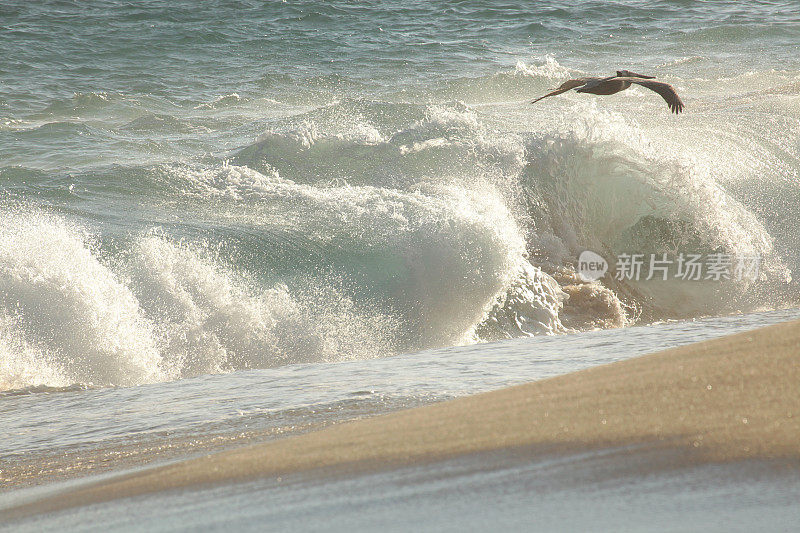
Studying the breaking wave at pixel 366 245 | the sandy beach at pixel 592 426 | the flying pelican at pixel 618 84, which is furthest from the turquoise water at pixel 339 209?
the sandy beach at pixel 592 426

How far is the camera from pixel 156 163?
8867 mm

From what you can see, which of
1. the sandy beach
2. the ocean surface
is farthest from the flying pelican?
the sandy beach

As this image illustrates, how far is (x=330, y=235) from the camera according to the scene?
6.80 m

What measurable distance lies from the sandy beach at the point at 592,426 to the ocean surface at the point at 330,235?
2.67ft

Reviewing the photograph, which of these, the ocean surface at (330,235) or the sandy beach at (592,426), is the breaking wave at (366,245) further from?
the sandy beach at (592,426)

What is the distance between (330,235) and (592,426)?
15.6 feet

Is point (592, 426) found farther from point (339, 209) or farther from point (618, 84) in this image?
point (339, 209)

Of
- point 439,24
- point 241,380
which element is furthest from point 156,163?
point 439,24

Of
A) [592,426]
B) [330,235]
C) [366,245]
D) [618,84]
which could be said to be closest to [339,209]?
[330,235]

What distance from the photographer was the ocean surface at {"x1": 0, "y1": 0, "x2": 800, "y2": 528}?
4.39 metres

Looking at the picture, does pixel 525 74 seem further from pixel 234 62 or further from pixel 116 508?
pixel 116 508

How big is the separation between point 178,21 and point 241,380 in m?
13.7

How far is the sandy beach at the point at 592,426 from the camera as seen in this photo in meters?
2.03

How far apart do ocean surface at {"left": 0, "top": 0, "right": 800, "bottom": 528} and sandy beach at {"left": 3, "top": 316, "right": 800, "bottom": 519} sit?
0.81 meters
